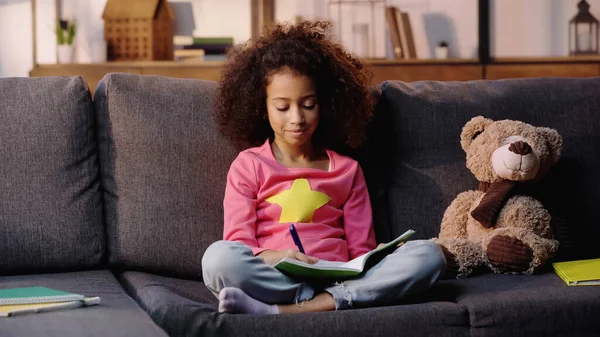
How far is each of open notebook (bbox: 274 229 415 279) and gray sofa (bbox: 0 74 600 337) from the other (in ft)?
0.35

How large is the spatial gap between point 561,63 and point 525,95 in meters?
2.26

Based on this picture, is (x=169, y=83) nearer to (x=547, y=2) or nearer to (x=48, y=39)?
(x=48, y=39)

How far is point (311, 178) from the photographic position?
87.3 inches

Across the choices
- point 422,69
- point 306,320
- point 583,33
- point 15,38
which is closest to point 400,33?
point 422,69

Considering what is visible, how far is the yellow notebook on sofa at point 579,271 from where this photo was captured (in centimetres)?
203

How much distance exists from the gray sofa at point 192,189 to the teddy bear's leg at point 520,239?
53 millimetres

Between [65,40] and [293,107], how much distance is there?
8.67 ft

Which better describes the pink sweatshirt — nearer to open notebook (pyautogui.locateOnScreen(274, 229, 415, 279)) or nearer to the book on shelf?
open notebook (pyautogui.locateOnScreen(274, 229, 415, 279))

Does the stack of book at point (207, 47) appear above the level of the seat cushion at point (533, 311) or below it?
above

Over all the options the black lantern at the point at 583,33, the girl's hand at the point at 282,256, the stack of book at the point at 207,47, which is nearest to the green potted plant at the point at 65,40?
the stack of book at the point at 207,47

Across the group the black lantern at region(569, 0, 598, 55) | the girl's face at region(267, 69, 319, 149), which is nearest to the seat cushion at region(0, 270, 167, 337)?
the girl's face at region(267, 69, 319, 149)

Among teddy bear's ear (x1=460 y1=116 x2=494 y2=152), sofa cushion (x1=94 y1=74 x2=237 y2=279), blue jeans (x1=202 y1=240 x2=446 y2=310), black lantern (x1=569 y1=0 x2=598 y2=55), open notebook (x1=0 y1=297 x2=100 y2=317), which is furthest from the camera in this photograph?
black lantern (x1=569 y1=0 x2=598 y2=55)

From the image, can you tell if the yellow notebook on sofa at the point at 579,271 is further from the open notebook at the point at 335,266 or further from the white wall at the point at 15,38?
the white wall at the point at 15,38

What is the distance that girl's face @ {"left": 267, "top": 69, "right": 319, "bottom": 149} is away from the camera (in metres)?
2.15
